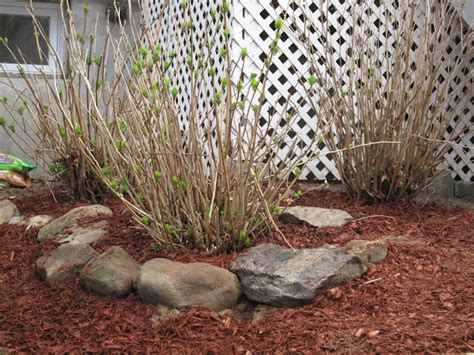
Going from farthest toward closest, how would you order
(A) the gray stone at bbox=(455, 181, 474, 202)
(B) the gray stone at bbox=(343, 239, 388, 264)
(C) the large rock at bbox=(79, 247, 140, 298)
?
(A) the gray stone at bbox=(455, 181, 474, 202)
(B) the gray stone at bbox=(343, 239, 388, 264)
(C) the large rock at bbox=(79, 247, 140, 298)

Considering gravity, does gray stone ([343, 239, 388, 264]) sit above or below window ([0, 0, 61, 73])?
below

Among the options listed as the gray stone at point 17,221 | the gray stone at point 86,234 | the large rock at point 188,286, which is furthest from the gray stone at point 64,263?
the gray stone at point 17,221

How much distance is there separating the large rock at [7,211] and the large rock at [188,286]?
2.16 m

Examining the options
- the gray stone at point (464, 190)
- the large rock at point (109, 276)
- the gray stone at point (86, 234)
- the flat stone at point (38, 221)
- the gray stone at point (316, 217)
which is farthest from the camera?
the gray stone at point (464, 190)

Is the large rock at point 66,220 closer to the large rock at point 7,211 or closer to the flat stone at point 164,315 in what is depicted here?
the large rock at point 7,211

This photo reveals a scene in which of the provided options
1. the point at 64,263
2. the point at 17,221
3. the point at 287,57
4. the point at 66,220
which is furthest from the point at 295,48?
the point at 64,263

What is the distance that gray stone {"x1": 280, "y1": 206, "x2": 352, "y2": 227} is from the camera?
Result: 4.76 m

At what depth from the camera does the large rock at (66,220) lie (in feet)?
16.2

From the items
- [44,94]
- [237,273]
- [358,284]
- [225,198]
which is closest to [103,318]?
[237,273]

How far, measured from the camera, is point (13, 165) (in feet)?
22.1

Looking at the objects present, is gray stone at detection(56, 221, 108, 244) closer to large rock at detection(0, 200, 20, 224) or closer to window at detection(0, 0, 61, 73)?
large rock at detection(0, 200, 20, 224)

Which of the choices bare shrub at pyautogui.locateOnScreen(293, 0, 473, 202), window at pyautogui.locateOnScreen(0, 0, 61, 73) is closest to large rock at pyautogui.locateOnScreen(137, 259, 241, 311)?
bare shrub at pyautogui.locateOnScreen(293, 0, 473, 202)

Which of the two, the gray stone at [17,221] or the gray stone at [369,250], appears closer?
the gray stone at [369,250]

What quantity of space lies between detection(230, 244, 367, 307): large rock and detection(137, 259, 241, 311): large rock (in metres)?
0.12
